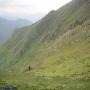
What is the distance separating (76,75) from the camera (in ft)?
432

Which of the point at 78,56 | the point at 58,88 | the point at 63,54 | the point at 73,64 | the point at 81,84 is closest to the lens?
the point at 58,88

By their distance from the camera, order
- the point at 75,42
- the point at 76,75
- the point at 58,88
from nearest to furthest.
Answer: the point at 58,88 → the point at 76,75 → the point at 75,42

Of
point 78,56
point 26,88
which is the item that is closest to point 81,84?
point 26,88

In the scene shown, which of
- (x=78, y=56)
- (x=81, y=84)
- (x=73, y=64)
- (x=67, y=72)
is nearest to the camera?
(x=81, y=84)

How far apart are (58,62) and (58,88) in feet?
226

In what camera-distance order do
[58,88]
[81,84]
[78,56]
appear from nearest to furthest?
[58,88], [81,84], [78,56]

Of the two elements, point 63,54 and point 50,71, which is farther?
point 63,54

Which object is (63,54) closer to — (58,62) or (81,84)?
(58,62)

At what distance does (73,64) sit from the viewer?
500ft

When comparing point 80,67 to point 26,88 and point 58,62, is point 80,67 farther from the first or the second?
point 26,88

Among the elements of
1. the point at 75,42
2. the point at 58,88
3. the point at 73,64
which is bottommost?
the point at 58,88

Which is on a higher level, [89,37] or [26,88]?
[89,37]

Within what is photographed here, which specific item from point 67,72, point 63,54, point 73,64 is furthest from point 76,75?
point 63,54

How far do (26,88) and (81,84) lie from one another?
1971 centimetres
